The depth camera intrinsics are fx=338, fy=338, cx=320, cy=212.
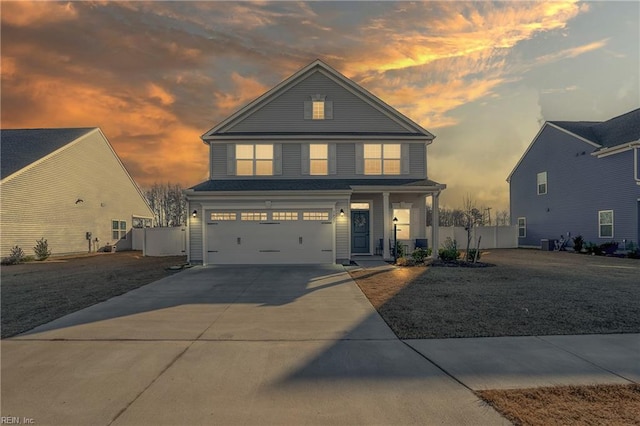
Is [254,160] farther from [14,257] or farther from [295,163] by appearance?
[14,257]

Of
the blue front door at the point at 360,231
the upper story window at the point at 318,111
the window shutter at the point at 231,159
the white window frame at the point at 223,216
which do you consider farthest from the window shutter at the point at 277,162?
the blue front door at the point at 360,231

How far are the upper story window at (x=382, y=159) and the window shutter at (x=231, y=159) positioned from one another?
6792 millimetres

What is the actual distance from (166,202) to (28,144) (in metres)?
35.2

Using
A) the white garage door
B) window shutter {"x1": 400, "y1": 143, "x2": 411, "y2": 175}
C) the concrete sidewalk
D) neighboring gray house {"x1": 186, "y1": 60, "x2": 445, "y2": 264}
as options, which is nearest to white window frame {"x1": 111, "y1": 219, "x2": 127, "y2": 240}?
neighboring gray house {"x1": 186, "y1": 60, "x2": 445, "y2": 264}

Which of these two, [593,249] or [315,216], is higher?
[315,216]

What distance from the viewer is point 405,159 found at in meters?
17.7

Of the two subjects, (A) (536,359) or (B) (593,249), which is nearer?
(A) (536,359)

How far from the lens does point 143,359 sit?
15.9 ft

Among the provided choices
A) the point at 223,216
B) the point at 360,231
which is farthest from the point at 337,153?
the point at 223,216

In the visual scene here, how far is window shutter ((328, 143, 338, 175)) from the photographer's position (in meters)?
17.5

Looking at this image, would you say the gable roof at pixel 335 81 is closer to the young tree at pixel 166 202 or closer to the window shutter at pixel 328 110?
the window shutter at pixel 328 110

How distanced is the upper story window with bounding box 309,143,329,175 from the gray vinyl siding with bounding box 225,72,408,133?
927 mm

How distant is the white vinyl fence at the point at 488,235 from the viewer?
25.5 m

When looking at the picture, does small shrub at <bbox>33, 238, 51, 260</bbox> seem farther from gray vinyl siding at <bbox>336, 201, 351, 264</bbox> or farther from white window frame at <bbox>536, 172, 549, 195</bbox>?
white window frame at <bbox>536, 172, 549, 195</bbox>
